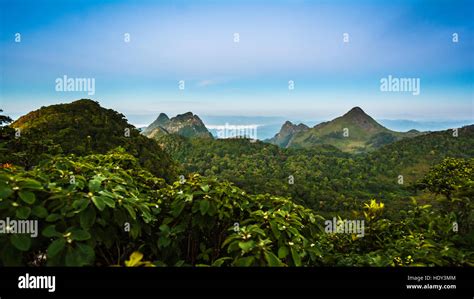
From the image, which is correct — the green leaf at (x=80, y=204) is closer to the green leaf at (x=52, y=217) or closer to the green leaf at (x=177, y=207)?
the green leaf at (x=52, y=217)

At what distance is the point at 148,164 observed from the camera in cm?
1916

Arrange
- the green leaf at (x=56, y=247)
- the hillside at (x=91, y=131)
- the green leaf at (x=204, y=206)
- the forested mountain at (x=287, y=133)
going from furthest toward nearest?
1. the forested mountain at (x=287, y=133)
2. the hillside at (x=91, y=131)
3. the green leaf at (x=204, y=206)
4. the green leaf at (x=56, y=247)

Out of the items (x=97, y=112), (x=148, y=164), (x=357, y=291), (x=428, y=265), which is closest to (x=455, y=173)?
(x=428, y=265)

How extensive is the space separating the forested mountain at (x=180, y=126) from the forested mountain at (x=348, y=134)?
2832cm

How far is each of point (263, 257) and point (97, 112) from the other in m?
28.7

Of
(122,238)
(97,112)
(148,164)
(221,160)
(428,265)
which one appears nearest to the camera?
(428,265)

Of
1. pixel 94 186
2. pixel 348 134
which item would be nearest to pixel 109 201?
pixel 94 186

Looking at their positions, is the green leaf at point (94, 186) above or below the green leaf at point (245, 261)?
above

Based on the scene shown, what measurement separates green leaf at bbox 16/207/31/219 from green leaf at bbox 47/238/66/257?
24cm

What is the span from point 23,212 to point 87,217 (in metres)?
0.35

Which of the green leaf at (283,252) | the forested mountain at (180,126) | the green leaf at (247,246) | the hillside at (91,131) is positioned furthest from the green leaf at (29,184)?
the forested mountain at (180,126)

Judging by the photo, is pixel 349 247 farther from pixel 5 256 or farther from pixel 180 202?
pixel 5 256

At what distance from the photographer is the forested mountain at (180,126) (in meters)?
54.0

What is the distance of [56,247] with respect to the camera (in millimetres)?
1776
